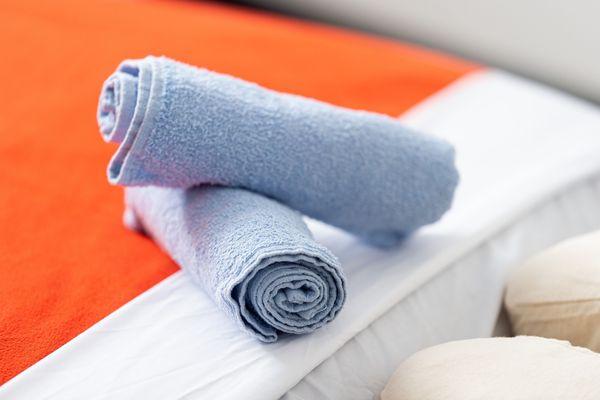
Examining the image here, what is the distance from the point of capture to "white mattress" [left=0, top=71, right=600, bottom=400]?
0.75 meters

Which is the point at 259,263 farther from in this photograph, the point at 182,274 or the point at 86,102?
the point at 86,102

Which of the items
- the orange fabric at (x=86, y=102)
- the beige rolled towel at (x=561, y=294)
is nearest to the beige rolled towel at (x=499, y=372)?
the beige rolled towel at (x=561, y=294)

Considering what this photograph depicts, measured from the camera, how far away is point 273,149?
0.84 m

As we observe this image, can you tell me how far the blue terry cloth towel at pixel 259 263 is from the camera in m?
0.75

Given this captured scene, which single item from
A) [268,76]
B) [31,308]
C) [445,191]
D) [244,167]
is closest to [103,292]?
[31,308]

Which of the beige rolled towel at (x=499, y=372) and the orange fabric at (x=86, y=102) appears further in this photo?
the orange fabric at (x=86, y=102)

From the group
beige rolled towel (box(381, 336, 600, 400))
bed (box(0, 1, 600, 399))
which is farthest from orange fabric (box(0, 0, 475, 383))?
beige rolled towel (box(381, 336, 600, 400))

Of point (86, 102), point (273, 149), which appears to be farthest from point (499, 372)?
point (86, 102)

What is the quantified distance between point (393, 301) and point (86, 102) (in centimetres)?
56

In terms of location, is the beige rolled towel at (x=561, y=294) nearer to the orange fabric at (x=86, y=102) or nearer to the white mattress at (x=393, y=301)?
the white mattress at (x=393, y=301)

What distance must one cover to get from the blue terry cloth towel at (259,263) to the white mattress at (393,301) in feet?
0.10

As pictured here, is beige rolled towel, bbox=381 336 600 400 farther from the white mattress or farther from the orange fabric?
the orange fabric

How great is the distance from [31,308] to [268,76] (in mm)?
554

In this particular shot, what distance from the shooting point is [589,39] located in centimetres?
169
